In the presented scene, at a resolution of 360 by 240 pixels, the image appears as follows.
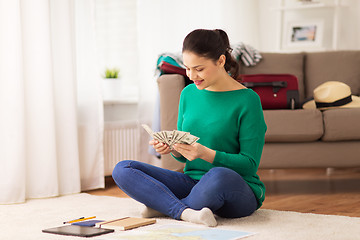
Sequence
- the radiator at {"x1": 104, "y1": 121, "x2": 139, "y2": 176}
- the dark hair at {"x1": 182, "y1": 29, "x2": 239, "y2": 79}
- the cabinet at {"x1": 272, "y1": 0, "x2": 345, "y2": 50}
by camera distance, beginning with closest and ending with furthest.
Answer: the dark hair at {"x1": 182, "y1": 29, "x2": 239, "y2": 79}, the radiator at {"x1": 104, "y1": 121, "x2": 139, "y2": 176}, the cabinet at {"x1": 272, "y1": 0, "x2": 345, "y2": 50}

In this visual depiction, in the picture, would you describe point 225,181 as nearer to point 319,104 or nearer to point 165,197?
point 165,197

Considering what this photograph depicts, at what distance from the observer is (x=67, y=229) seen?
1995mm

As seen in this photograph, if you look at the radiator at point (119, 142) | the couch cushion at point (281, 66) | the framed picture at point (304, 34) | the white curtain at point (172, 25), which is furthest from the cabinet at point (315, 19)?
the radiator at point (119, 142)

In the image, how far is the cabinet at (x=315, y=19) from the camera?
462 cm

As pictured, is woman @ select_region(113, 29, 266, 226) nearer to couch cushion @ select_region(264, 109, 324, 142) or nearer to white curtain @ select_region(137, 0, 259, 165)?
couch cushion @ select_region(264, 109, 324, 142)

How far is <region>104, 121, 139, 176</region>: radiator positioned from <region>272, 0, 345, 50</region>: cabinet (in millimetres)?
1688

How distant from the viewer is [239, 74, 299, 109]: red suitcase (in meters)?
3.18

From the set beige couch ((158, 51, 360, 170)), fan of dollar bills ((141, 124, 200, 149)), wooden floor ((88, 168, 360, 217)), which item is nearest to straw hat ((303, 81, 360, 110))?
beige couch ((158, 51, 360, 170))

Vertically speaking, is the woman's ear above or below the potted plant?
above

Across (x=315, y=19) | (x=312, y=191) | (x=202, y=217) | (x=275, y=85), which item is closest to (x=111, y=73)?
(x=275, y=85)

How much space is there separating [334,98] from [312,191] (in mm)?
559

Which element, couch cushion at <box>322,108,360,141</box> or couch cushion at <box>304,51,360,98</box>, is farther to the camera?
couch cushion at <box>304,51,360,98</box>

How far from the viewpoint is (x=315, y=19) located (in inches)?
187

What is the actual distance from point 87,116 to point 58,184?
498 mm
